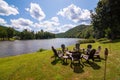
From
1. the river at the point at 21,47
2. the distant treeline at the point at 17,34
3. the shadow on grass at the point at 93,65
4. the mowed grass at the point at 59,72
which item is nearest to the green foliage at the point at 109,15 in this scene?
the river at the point at 21,47

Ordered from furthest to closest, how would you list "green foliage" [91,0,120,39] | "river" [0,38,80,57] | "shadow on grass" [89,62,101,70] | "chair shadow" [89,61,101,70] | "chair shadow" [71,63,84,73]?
"river" [0,38,80,57] < "green foliage" [91,0,120,39] < "shadow on grass" [89,62,101,70] < "chair shadow" [89,61,101,70] < "chair shadow" [71,63,84,73]

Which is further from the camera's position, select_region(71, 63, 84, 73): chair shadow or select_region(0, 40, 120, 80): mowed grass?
select_region(71, 63, 84, 73): chair shadow

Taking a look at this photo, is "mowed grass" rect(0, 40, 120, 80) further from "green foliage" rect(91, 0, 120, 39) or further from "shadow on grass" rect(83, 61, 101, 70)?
"green foliage" rect(91, 0, 120, 39)

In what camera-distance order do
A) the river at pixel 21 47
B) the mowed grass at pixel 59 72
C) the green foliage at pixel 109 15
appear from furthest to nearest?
1. the river at pixel 21 47
2. the green foliage at pixel 109 15
3. the mowed grass at pixel 59 72

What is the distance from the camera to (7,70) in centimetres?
1379

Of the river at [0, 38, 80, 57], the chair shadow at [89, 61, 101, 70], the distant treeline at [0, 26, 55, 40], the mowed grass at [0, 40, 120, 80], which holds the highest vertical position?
the distant treeline at [0, 26, 55, 40]

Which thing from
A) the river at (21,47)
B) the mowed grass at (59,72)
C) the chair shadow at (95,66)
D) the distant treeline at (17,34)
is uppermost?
the distant treeline at (17,34)

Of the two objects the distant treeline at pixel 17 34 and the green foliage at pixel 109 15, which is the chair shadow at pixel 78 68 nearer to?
the green foliage at pixel 109 15

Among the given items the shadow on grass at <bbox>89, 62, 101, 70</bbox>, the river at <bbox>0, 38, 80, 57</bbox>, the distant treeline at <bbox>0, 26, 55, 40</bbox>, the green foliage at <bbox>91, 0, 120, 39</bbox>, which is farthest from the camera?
the distant treeline at <bbox>0, 26, 55, 40</bbox>

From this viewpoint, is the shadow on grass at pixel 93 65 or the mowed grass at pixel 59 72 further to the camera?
the shadow on grass at pixel 93 65

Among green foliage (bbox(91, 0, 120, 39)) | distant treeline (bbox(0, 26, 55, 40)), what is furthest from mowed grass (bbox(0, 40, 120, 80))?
distant treeline (bbox(0, 26, 55, 40))

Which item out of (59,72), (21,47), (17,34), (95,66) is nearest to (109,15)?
(95,66)

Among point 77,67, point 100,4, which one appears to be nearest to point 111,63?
point 77,67

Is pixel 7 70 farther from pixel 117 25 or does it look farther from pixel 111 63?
pixel 117 25
